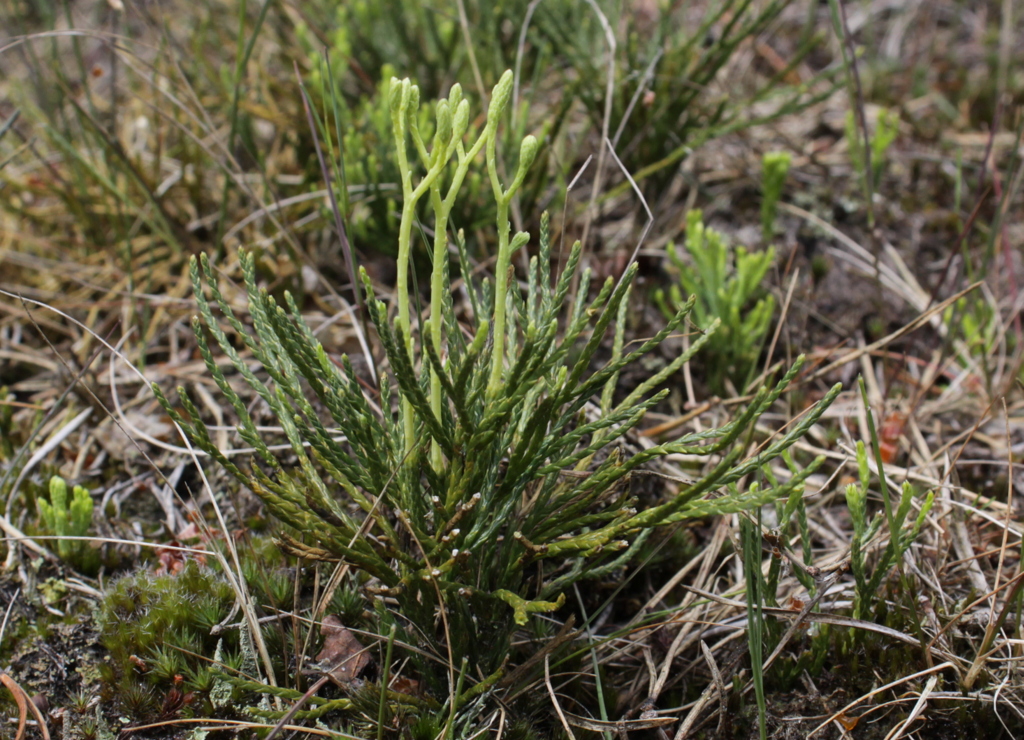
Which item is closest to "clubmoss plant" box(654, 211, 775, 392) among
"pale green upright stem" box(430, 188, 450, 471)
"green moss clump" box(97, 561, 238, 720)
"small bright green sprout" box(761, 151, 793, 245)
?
"small bright green sprout" box(761, 151, 793, 245)

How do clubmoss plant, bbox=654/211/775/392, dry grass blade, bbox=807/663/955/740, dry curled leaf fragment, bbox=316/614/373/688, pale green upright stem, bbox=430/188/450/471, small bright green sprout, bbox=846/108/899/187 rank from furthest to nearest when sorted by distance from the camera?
1. small bright green sprout, bbox=846/108/899/187
2. clubmoss plant, bbox=654/211/775/392
3. dry curled leaf fragment, bbox=316/614/373/688
4. dry grass blade, bbox=807/663/955/740
5. pale green upright stem, bbox=430/188/450/471

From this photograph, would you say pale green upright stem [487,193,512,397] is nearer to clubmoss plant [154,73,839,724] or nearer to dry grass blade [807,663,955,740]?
clubmoss plant [154,73,839,724]

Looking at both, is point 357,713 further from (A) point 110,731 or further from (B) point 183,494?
(B) point 183,494

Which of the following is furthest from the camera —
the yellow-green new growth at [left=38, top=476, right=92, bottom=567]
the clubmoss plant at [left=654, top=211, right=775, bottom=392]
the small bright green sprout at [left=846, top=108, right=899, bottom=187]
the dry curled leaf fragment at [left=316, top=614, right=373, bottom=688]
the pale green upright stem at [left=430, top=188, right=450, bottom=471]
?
the small bright green sprout at [left=846, top=108, right=899, bottom=187]

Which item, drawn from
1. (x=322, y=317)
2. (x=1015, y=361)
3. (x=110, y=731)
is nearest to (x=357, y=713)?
(x=110, y=731)

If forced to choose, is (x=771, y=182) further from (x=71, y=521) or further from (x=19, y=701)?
(x=19, y=701)

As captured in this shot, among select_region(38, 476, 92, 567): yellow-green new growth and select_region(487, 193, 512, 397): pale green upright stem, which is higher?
select_region(487, 193, 512, 397): pale green upright stem

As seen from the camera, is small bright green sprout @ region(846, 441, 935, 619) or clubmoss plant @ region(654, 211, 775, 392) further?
clubmoss plant @ region(654, 211, 775, 392)

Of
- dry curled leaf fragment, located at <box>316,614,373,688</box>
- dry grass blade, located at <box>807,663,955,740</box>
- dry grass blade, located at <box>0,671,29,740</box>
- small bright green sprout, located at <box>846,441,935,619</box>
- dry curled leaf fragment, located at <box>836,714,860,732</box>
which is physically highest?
small bright green sprout, located at <box>846,441,935,619</box>
